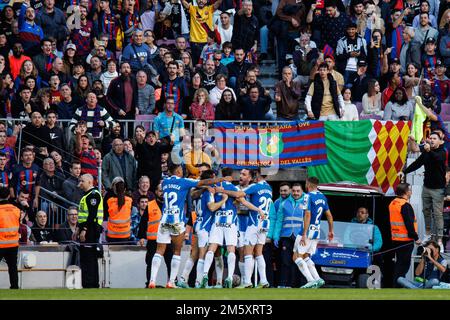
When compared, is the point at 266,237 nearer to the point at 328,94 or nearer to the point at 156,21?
the point at 328,94

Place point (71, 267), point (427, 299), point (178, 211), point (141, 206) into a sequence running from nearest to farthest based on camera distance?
point (427, 299) < point (178, 211) < point (71, 267) < point (141, 206)

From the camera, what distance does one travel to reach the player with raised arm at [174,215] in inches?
923

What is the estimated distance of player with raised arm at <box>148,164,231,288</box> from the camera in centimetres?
2345

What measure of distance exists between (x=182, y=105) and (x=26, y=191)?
13.8ft

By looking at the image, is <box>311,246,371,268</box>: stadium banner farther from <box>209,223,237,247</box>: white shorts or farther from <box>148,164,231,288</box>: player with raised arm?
<box>148,164,231,288</box>: player with raised arm

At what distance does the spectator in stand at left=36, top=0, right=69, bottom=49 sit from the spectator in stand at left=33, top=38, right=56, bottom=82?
96 cm

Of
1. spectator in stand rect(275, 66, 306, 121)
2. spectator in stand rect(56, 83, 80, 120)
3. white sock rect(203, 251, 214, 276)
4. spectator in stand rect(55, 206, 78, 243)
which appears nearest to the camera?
white sock rect(203, 251, 214, 276)

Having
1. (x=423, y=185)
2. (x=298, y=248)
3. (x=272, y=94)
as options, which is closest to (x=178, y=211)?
(x=298, y=248)

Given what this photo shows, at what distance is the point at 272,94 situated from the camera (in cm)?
3173

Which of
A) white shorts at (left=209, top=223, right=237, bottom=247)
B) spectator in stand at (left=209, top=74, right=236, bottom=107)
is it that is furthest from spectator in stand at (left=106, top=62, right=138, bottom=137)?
white shorts at (left=209, top=223, right=237, bottom=247)

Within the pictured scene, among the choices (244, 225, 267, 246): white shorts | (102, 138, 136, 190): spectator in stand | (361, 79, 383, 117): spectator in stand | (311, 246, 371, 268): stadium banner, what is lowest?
(311, 246, 371, 268): stadium banner

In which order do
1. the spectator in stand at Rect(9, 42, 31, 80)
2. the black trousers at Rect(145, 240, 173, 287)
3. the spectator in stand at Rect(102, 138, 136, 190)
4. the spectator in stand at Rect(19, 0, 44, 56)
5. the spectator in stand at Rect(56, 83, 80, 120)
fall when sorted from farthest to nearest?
the spectator in stand at Rect(19, 0, 44, 56) < the spectator in stand at Rect(9, 42, 31, 80) < the spectator in stand at Rect(56, 83, 80, 120) < the spectator in stand at Rect(102, 138, 136, 190) < the black trousers at Rect(145, 240, 173, 287)

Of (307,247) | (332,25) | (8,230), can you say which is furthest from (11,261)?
(332,25)

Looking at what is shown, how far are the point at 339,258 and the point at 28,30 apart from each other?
30.8 feet
